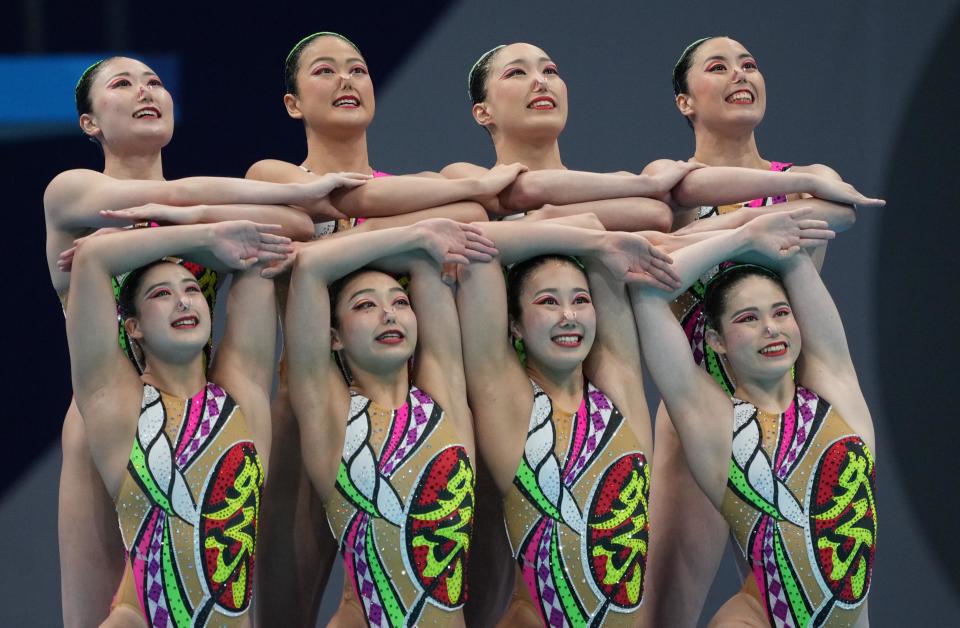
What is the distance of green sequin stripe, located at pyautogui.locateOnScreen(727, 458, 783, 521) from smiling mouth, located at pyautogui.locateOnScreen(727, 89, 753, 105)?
113cm

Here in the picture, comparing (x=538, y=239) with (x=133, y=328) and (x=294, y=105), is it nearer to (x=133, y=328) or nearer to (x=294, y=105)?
(x=294, y=105)

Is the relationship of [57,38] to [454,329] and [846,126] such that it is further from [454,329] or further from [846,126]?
[846,126]

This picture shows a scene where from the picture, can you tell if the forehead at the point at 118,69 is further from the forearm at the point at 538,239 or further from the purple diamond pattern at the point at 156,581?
the purple diamond pattern at the point at 156,581

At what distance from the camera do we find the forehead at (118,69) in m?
4.39

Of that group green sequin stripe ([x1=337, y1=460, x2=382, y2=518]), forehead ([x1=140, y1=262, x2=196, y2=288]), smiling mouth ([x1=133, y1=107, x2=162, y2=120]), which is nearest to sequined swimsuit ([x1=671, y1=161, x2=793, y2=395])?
green sequin stripe ([x1=337, y1=460, x2=382, y2=518])

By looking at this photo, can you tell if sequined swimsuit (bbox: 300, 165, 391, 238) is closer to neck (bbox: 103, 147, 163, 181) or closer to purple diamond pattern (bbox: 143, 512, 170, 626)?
neck (bbox: 103, 147, 163, 181)

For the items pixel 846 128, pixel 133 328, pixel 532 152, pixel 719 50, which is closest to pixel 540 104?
pixel 532 152

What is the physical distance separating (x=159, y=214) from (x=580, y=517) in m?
1.29

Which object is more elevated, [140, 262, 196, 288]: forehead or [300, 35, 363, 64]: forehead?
[300, 35, 363, 64]: forehead

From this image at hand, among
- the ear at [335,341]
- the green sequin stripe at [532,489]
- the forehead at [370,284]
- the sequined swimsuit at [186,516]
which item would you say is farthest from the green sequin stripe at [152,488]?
the green sequin stripe at [532,489]

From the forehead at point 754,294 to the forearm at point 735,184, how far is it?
308 mm

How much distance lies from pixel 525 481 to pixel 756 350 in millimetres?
687

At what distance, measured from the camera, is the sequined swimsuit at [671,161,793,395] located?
175 inches

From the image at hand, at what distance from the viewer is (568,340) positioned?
13.6ft
